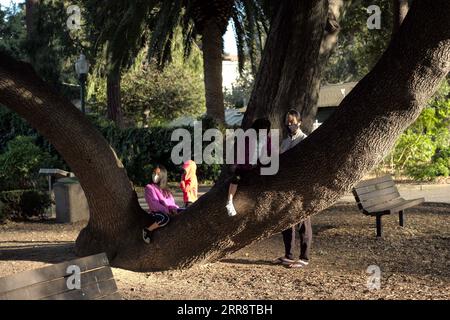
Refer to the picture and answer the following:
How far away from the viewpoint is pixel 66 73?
37.8 meters

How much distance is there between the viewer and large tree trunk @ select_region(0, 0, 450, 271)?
238 inches

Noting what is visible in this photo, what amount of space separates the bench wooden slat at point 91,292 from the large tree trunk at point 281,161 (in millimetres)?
2357

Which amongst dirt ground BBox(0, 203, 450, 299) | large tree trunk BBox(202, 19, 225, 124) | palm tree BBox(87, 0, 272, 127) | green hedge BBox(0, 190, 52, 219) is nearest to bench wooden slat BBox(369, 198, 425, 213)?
dirt ground BBox(0, 203, 450, 299)

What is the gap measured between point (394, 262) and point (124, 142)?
1376 cm

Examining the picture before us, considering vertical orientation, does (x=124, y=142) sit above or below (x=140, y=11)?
below

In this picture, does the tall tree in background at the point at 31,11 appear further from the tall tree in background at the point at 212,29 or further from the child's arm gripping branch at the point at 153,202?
the child's arm gripping branch at the point at 153,202

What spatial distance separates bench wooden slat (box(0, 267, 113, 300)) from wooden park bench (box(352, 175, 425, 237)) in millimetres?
5182

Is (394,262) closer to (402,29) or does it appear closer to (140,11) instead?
(402,29)

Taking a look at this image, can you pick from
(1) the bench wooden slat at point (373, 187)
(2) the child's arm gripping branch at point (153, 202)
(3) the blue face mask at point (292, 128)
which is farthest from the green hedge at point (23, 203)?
(3) the blue face mask at point (292, 128)

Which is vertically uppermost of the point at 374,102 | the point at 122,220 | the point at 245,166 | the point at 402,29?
the point at 402,29

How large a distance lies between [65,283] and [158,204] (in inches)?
131

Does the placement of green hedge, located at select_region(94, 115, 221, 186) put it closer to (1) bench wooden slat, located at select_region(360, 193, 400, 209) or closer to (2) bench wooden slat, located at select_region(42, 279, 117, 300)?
(1) bench wooden slat, located at select_region(360, 193, 400, 209)

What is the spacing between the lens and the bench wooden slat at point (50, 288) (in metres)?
3.88
